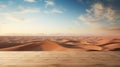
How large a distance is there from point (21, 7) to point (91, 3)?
1.57m

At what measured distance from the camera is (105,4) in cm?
434

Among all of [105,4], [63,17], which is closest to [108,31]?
[105,4]

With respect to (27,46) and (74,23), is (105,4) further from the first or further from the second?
(27,46)

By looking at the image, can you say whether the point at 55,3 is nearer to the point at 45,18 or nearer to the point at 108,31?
the point at 45,18

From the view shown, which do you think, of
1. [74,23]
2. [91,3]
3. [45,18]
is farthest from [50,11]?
[91,3]

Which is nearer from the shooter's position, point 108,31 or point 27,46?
point 27,46

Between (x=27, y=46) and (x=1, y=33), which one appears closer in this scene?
(x=27, y=46)

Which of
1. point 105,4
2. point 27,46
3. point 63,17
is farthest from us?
point 63,17

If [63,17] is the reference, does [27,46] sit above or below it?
below

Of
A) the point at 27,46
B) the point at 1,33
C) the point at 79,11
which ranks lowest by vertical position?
the point at 27,46

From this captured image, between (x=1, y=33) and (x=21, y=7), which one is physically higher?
(x=21, y=7)

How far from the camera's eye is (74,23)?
4598mm

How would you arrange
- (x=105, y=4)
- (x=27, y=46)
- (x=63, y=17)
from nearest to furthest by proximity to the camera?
(x=27, y=46) < (x=105, y=4) < (x=63, y=17)

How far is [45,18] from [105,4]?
4.59 feet
